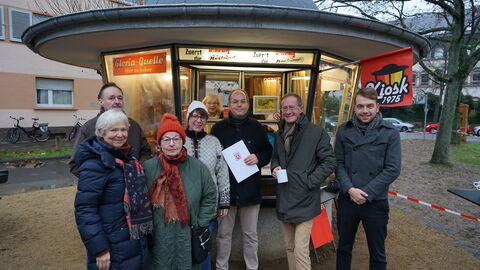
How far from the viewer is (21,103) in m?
17.1

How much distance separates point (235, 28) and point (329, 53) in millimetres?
2062

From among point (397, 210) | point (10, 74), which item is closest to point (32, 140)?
point (10, 74)

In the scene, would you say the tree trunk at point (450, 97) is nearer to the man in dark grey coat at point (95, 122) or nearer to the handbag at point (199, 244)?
the man in dark grey coat at point (95, 122)

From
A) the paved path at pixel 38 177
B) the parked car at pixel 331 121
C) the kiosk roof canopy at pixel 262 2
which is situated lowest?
the paved path at pixel 38 177

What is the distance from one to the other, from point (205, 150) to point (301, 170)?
98 cm

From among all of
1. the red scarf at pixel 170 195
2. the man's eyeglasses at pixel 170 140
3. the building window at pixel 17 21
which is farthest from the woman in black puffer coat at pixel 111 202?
the building window at pixel 17 21

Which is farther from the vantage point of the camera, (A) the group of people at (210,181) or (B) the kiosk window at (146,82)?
(B) the kiosk window at (146,82)

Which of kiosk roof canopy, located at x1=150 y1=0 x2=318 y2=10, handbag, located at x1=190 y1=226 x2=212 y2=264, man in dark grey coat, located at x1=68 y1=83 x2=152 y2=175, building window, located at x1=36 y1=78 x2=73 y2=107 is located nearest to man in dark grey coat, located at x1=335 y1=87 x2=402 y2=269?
handbag, located at x1=190 y1=226 x2=212 y2=264

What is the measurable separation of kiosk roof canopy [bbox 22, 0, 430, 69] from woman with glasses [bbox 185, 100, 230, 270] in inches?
42.5

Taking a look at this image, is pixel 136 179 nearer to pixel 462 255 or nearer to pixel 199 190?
pixel 199 190

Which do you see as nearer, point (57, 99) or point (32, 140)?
point (32, 140)

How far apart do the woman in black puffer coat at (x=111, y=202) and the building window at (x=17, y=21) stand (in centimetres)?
1844

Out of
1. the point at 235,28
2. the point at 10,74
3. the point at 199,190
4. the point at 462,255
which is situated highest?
the point at 10,74

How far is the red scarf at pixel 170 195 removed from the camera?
2.45 meters
